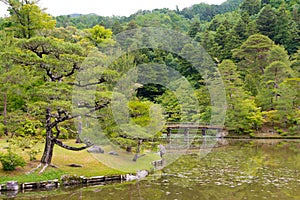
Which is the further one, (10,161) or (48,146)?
(48,146)

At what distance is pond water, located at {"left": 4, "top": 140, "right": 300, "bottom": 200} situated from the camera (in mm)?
10945

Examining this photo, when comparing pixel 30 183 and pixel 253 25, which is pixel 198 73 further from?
pixel 30 183

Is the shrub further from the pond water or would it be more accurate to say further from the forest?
the pond water

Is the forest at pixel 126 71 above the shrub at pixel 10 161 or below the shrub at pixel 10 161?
above

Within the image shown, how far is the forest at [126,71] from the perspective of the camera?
12836 millimetres

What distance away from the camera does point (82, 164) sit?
1391 cm

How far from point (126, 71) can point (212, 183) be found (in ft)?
40.7

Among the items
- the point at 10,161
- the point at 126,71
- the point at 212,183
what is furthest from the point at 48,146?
the point at 126,71

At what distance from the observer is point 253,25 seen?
147 ft

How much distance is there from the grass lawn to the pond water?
968 millimetres

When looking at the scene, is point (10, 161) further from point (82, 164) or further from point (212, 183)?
point (212, 183)

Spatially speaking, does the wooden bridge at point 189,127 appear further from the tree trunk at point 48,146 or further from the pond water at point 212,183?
the tree trunk at point 48,146

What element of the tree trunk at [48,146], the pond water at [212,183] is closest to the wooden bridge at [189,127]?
the pond water at [212,183]

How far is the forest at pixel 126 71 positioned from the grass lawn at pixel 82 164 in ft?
2.50
